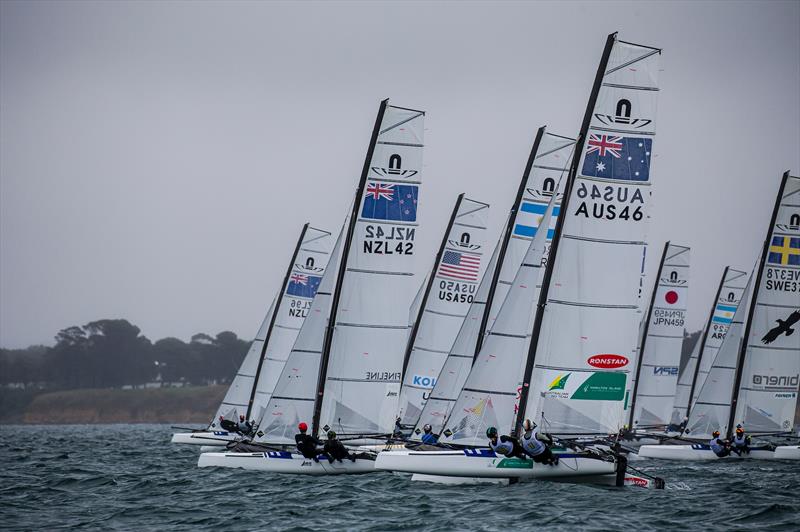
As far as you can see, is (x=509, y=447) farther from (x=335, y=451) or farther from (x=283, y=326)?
(x=283, y=326)

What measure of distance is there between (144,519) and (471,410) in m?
8.97

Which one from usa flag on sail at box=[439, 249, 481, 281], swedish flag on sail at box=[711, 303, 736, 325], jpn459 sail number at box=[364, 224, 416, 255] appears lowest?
jpn459 sail number at box=[364, 224, 416, 255]

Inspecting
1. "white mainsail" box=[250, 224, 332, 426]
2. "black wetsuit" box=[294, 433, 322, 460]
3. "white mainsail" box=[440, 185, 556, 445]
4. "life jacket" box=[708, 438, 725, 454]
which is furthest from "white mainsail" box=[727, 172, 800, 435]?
"black wetsuit" box=[294, 433, 322, 460]

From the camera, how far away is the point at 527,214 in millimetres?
33844

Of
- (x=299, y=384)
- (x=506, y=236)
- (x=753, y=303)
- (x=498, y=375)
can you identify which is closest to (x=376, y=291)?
(x=299, y=384)

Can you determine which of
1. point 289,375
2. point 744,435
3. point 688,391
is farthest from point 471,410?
point 688,391

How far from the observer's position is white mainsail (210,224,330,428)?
4234 centimetres

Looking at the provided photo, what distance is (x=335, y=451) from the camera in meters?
26.0

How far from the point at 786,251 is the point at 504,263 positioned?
10835mm

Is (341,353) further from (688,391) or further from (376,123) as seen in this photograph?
(688,391)

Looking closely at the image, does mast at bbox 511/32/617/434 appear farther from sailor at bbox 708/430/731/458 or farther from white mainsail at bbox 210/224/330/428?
white mainsail at bbox 210/224/330/428

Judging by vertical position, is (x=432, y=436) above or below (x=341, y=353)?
below

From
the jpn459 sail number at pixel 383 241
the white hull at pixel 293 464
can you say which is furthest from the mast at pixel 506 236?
the white hull at pixel 293 464

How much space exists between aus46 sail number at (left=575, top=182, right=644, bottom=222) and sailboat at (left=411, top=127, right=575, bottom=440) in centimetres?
784
